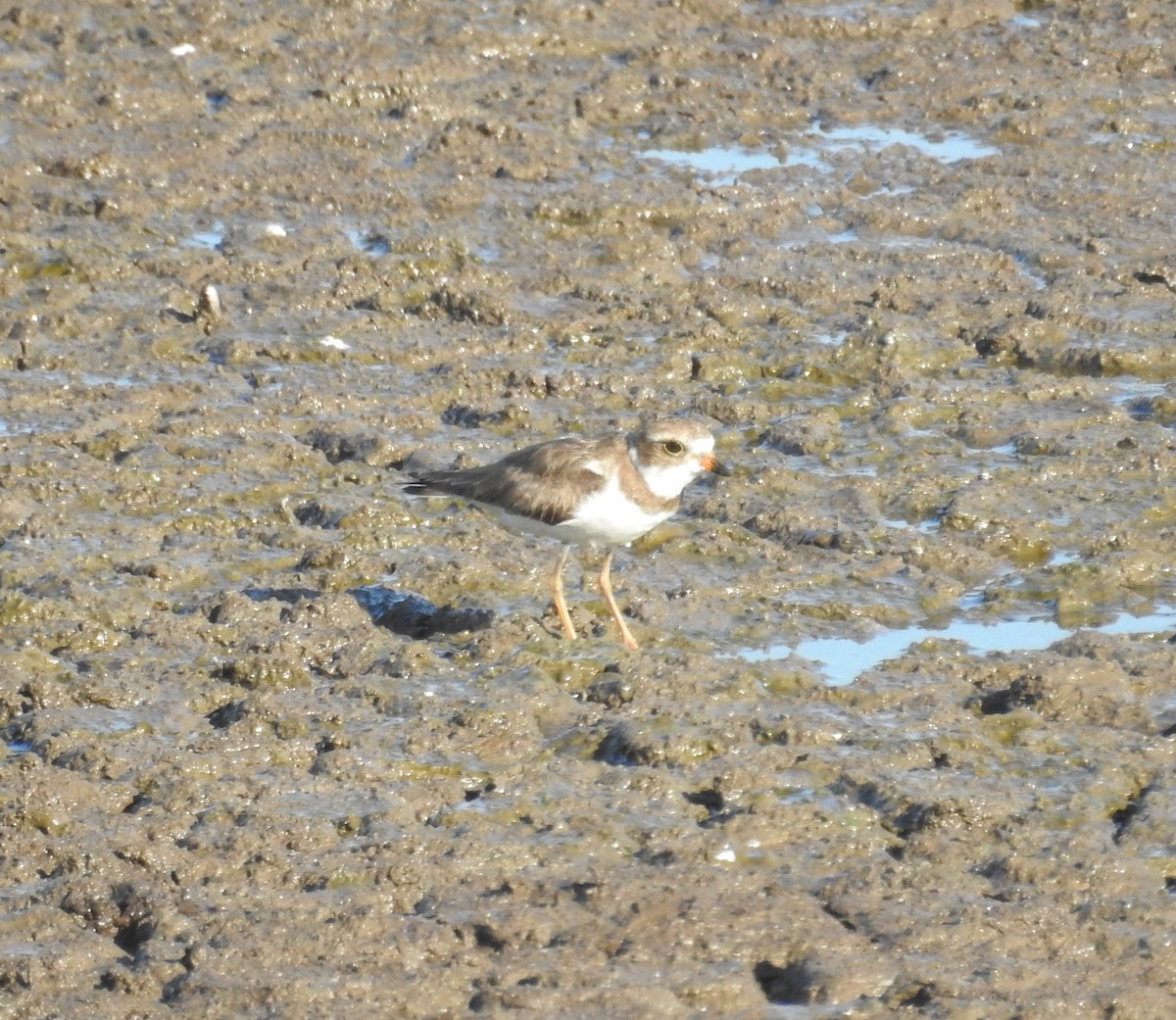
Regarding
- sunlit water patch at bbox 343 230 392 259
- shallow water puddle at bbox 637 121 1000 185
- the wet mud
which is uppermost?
the wet mud

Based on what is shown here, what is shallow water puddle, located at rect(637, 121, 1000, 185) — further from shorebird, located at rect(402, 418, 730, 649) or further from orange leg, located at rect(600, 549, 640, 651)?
orange leg, located at rect(600, 549, 640, 651)

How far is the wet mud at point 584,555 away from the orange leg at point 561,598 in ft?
0.61

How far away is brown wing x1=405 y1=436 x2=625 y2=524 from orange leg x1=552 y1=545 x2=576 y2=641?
299 mm

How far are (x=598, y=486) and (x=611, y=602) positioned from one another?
506 mm

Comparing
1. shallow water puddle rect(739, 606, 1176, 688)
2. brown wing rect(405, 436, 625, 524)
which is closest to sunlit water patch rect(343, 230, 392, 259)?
brown wing rect(405, 436, 625, 524)

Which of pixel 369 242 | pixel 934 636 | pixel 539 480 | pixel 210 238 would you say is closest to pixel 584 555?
pixel 539 480

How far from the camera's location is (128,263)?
12.2 meters

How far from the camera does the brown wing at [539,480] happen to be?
28.0ft

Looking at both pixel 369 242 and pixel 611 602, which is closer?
pixel 611 602

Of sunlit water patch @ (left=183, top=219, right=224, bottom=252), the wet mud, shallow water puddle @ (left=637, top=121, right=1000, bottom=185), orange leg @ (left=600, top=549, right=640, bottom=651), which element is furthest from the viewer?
shallow water puddle @ (left=637, top=121, right=1000, bottom=185)

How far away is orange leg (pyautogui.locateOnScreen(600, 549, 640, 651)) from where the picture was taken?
8.49 m

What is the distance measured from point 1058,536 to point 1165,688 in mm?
1594

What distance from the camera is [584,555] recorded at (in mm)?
9633

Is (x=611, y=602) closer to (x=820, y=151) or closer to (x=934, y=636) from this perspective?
(x=934, y=636)
